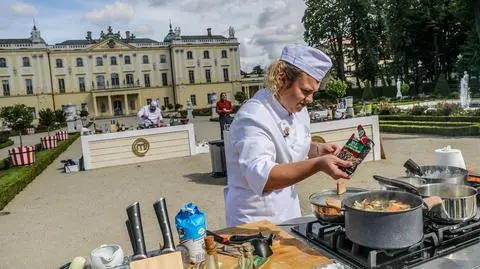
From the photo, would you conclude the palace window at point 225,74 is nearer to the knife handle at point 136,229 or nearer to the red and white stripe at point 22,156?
the red and white stripe at point 22,156

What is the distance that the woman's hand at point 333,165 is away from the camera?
5.58ft

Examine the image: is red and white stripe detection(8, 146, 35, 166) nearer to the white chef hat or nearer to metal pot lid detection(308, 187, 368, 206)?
metal pot lid detection(308, 187, 368, 206)

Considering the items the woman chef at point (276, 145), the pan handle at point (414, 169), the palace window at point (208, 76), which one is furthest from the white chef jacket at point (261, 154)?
the palace window at point (208, 76)

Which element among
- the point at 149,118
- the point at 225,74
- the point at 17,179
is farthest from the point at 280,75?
the point at 225,74

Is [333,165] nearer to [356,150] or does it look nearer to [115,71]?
[356,150]

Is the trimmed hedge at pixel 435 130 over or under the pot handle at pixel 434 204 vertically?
under

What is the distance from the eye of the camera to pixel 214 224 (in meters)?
5.97

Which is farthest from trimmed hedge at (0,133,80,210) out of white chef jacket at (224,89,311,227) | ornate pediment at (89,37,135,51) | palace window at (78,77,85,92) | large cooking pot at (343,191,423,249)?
ornate pediment at (89,37,135,51)

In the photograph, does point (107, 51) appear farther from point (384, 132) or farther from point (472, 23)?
point (384, 132)

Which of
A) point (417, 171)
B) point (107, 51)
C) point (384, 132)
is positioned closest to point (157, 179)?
point (417, 171)

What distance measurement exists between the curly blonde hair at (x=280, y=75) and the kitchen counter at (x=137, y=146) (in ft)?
35.9

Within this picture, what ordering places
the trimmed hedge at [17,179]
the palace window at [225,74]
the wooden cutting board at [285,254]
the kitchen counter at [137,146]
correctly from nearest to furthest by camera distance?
the wooden cutting board at [285,254] → the trimmed hedge at [17,179] → the kitchen counter at [137,146] → the palace window at [225,74]

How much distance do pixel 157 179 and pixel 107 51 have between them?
2253 inches

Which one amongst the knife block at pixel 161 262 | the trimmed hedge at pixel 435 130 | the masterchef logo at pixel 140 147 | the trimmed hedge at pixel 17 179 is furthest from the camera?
the trimmed hedge at pixel 435 130
